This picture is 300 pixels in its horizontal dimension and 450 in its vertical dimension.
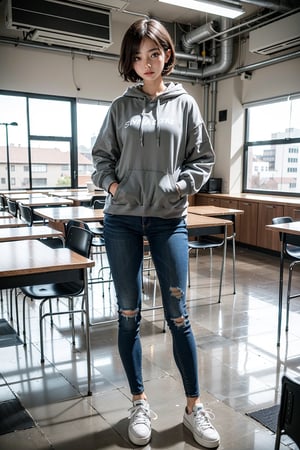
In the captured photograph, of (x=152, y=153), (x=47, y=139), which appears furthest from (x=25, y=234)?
(x=47, y=139)

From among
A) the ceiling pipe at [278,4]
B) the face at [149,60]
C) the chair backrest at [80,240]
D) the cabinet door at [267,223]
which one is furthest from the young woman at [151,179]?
the ceiling pipe at [278,4]

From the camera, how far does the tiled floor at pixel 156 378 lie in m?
1.78

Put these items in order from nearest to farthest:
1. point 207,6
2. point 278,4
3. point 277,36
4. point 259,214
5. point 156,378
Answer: point 156,378, point 207,6, point 278,4, point 277,36, point 259,214

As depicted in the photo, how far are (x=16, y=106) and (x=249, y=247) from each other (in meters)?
4.30

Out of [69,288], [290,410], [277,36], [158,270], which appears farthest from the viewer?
[277,36]

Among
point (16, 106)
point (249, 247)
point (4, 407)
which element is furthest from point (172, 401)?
point (16, 106)

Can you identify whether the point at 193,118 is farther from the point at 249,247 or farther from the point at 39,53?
the point at 39,53

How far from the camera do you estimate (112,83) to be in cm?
715

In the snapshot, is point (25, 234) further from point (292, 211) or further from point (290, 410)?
point (292, 211)

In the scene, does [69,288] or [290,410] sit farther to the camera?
[69,288]

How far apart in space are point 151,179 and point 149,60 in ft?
1.49

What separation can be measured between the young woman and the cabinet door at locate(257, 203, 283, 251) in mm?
4237

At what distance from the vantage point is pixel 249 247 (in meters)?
6.38

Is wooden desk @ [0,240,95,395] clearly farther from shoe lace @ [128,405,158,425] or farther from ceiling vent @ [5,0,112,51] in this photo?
ceiling vent @ [5,0,112,51]
